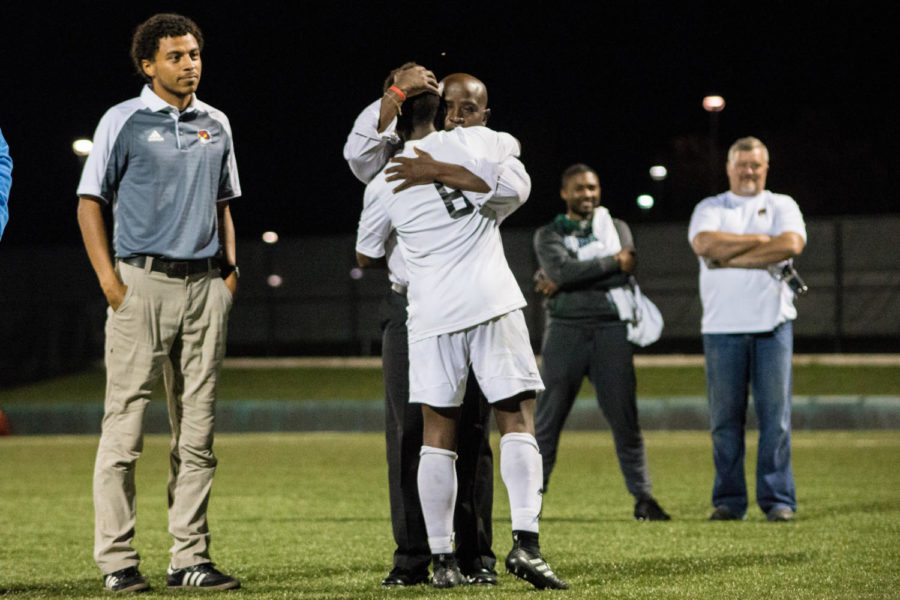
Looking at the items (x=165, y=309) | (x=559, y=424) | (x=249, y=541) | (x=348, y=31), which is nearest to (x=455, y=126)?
(x=165, y=309)

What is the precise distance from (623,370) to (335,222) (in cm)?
4265

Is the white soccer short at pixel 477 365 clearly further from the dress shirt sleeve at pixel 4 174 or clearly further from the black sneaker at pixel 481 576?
the dress shirt sleeve at pixel 4 174

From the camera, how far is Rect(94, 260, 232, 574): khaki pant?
534 centimetres

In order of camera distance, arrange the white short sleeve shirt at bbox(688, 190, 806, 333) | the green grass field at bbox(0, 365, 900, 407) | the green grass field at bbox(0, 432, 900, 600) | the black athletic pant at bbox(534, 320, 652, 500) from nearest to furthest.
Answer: the green grass field at bbox(0, 432, 900, 600)
the white short sleeve shirt at bbox(688, 190, 806, 333)
the black athletic pant at bbox(534, 320, 652, 500)
the green grass field at bbox(0, 365, 900, 407)

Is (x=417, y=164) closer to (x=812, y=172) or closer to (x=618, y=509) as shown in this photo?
(x=618, y=509)

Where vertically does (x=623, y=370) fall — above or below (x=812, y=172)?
below

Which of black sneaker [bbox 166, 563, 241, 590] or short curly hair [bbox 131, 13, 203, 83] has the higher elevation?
short curly hair [bbox 131, 13, 203, 83]

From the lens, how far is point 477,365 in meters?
5.16

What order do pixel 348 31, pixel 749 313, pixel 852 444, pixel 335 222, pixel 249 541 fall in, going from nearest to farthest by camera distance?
pixel 249 541
pixel 749 313
pixel 852 444
pixel 348 31
pixel 335 222

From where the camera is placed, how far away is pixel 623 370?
8336mm

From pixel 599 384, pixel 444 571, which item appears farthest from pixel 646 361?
pixel 444 571

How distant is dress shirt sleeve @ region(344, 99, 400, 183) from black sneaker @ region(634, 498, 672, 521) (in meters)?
3.35

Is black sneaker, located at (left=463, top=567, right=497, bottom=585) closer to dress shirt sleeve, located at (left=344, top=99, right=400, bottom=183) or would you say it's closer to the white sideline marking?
dress shirt sleeve, located at (left=344, top=99, right=400, bottom=183)


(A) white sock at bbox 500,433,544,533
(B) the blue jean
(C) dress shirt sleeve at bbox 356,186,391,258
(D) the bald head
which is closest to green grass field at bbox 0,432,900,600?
(B) the blue jean
